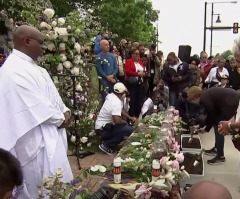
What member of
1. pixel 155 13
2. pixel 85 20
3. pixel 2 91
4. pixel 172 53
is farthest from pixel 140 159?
pixel 155 13

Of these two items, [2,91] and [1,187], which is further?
[2,91]

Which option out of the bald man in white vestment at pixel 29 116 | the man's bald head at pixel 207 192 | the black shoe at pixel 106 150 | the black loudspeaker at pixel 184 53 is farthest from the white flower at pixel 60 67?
the black loudspeaker at pixel 184 53

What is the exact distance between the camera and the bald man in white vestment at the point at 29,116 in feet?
10.6

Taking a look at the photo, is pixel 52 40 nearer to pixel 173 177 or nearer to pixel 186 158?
pixel 186 158

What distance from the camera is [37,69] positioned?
3.47 metres

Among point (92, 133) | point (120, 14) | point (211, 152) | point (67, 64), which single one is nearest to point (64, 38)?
point (67, 64)

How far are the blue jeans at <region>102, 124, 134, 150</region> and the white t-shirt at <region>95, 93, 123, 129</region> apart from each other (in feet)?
0.62

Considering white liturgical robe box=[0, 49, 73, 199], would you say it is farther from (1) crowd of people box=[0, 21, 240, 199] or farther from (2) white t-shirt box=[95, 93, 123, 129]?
(2) white t-shirt box=[95, 93, 123, 129]

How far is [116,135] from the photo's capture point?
6.44m

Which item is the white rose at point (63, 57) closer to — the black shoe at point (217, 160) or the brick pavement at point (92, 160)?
the brick pavement at point (92, 160)

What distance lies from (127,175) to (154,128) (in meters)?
1.96

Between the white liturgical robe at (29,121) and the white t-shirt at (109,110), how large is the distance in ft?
9.27

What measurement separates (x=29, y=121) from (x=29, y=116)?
4 cm

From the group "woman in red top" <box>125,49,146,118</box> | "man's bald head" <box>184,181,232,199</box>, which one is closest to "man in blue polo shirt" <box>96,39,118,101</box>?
"woman in red top" <box>125,49,146,118</box>
